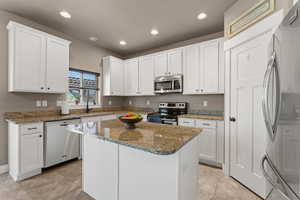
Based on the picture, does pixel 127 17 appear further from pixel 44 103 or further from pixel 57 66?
pixel 44 103

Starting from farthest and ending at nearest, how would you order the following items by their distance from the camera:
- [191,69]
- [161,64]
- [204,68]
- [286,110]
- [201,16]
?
1. [161,64]
2. [191,69]
3. [204,68]
4. [201,16]
5. [286,110]

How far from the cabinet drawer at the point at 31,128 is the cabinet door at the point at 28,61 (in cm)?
68

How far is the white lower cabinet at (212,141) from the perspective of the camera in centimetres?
253

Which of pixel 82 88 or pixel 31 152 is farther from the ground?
pixel 82 88

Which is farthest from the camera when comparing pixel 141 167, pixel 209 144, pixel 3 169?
pixel 209 144

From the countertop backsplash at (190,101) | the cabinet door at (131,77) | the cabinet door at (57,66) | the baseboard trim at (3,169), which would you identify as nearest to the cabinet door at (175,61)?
the countertop backsplash at (190,101)

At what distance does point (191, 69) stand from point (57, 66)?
3.04 meters

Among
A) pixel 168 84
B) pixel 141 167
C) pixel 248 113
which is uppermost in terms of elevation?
pixel 168 84

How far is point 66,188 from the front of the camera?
1.91m

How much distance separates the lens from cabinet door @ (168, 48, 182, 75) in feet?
10.9

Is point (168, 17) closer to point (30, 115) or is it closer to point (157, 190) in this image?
point (157, 190)

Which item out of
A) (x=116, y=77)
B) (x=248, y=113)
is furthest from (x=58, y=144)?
(x=248, y=113)

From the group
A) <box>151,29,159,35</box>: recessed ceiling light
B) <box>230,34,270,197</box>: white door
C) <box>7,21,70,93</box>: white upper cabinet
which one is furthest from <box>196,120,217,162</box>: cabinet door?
<box>7,21,70,93</box>: white upper cabinet

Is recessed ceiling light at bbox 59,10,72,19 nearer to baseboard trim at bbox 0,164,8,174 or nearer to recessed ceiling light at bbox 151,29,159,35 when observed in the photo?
recessed ceiling light at bbox 151,29,159,35
